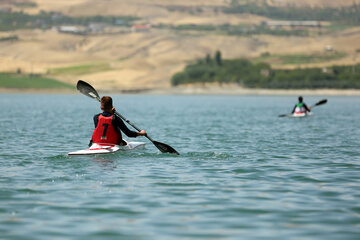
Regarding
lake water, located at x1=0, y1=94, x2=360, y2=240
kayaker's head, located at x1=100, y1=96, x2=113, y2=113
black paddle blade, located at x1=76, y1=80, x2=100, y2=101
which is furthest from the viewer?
black paddle blade, located at x1=76, y1=80, x2=100, y2=101

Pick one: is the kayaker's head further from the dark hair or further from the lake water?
the lake water

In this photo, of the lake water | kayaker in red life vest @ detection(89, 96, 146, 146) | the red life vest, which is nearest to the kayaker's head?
kayaker in red life vest @ detection(89, 96, 146, 146)

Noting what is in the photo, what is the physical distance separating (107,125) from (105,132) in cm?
31

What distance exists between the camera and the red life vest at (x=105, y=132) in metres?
19.0

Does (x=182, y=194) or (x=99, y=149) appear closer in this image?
(x=182, y=194)

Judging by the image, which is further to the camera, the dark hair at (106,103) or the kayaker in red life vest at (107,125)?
the kayaker in red life vest at (107,125)

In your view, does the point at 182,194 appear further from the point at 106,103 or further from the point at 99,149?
the point at 99,149

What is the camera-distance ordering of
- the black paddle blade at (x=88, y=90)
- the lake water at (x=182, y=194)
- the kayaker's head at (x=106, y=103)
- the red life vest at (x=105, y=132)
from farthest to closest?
the black paddle blade at (x=88, y=90) → the red life vest at (x=105, y=132) → the kayaker's head at (x=106, y=103) → the lake water at (x=182, y=194)

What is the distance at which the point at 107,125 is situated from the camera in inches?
753

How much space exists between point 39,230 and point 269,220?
396 centimetres

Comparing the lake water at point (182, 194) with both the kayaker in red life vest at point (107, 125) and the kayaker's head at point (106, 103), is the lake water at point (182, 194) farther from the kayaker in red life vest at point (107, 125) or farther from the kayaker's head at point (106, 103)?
the kayaker's head at point (106, 103)

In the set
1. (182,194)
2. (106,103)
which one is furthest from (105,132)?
(182,194)

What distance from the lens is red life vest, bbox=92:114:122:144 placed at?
19.0 meters

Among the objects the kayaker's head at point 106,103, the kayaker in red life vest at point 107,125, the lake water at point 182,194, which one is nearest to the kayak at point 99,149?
the kayaker in red life vest at point 107,125
